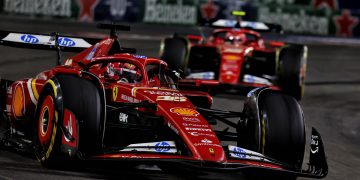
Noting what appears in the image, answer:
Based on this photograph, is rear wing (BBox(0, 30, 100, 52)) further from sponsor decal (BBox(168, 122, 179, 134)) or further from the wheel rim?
sponsor decal (BBox(168, 122, 179, 134))

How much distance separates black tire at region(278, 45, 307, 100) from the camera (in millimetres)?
16828

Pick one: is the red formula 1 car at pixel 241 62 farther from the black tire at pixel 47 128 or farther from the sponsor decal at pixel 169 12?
the sponsor decal at pixel 169 12

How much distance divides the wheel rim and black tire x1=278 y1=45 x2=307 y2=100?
842cm

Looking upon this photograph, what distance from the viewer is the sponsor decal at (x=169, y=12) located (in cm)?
3266

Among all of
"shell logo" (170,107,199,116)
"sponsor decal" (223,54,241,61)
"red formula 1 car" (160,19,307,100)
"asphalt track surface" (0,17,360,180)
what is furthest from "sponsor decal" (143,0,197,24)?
"shell logo" (170,107,199,116)

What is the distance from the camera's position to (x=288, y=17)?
1315 inches

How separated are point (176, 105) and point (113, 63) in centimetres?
158

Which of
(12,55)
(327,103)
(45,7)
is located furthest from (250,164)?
(45,7)

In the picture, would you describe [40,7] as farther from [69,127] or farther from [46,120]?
[69,127]

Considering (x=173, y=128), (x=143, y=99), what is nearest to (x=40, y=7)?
(x=143, y=99)

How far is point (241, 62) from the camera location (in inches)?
667

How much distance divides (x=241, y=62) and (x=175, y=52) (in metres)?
1.28

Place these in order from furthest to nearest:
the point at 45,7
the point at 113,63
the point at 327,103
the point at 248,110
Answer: the point at 45,7 → the point at 327,103 → the point at 113,63 → the point at 248,110

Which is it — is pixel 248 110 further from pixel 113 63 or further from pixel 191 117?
pixel 113 63
